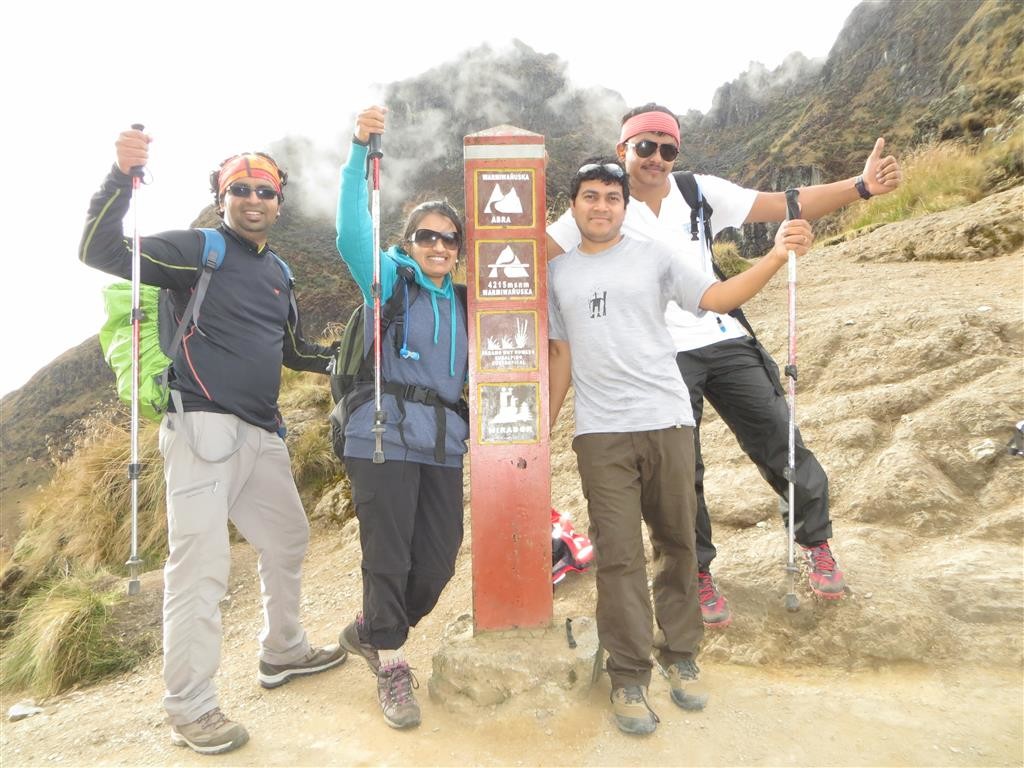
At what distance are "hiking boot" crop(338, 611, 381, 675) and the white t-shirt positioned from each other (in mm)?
2074

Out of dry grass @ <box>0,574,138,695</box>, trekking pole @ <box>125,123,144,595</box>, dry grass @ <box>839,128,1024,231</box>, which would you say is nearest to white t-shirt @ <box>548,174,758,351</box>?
trekking pole @ <box>125,123,144,595</box>

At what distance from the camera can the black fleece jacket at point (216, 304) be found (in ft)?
9.57

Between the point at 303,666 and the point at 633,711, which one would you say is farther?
the point at 303,666

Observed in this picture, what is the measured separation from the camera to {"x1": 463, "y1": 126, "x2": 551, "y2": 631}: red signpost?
3344 millimetres

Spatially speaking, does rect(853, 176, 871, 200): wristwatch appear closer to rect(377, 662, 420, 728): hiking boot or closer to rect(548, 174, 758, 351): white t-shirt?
rect(548, 174, 758, 351): white t-shirt

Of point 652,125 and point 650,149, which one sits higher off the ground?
point 652,125

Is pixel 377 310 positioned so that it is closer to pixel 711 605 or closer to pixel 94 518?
A: pixel 711 605

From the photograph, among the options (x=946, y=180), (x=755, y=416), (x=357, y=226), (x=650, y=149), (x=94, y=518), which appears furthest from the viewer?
(x=946, y=180)

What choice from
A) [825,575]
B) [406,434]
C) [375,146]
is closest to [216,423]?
[406,434]

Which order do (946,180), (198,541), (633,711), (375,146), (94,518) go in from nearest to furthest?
(633,711), (198,541), (375,146), (94,518), (946,180)

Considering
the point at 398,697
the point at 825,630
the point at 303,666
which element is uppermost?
the point at 825,630

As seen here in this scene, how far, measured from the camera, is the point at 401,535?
2.99 m

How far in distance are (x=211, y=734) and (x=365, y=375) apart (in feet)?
5.63

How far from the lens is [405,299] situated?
3145 millimetres
